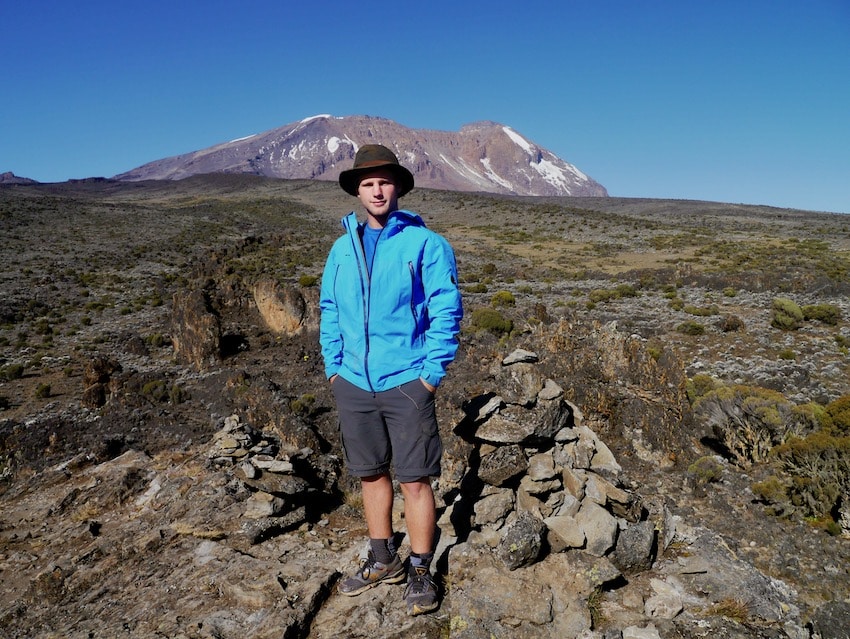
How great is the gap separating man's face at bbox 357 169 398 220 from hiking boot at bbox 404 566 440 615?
8.58 feet

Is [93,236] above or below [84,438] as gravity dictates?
above

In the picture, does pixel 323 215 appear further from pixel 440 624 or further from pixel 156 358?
pixel 440 624

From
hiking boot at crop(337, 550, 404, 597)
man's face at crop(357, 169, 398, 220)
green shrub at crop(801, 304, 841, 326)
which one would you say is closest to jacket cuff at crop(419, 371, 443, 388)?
man's face at crop(357, 169, 398, 220)

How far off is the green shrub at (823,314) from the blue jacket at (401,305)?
17.4 metres

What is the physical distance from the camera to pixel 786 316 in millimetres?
15234

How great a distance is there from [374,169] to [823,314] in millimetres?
18006

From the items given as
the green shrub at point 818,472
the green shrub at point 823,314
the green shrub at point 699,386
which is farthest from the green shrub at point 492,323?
the green shrub at point 823,314

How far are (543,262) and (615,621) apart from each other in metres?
33.4

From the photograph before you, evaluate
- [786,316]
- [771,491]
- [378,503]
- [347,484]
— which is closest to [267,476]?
[347,484]

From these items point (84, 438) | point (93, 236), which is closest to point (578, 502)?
point (84, 438)

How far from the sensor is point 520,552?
384cm

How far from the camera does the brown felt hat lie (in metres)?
3.20

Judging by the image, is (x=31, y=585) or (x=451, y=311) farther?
(x=31, y=585)

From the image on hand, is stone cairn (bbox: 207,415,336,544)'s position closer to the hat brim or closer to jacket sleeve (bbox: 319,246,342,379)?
jacket sleeve (bbox: 319,246,342,379)
